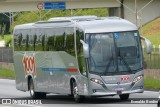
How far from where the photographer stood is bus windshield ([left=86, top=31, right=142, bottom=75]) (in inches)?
963

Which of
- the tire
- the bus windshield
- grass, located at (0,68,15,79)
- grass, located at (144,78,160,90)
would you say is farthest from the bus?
grass, located at (0,68,15,79)

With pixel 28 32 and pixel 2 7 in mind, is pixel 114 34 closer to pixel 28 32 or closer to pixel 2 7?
pixel 28 32

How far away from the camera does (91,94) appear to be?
24.4 metres

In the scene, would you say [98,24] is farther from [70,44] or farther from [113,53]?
[70,44]

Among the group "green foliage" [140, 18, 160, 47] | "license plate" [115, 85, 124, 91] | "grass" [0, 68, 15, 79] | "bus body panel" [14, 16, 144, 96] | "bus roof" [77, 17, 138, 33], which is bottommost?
"grass" [0, 68, 15, 79]

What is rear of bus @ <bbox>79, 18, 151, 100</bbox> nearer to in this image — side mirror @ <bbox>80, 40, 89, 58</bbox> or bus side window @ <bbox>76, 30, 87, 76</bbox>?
side mirror @ <bbox>80, 40, 89, 58</bbox>

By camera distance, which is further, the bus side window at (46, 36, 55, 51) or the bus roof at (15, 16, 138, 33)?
the bus side window at (46, 36, 55, 51)

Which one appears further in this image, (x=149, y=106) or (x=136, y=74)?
(x=136, y=74)

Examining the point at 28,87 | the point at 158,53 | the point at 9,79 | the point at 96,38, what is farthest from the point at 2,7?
the point at 96,38

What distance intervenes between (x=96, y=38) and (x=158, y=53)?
17.6m

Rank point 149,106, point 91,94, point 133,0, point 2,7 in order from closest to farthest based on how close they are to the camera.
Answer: point 149,106, point 91,94, point 2,7, point 133,0

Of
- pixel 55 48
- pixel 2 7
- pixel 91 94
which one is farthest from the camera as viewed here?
pixel 2 7

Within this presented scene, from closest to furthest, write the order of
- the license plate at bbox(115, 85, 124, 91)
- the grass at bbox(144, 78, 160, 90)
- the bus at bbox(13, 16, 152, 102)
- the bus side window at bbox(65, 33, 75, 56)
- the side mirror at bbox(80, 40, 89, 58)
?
the side mirror at bbox(80, 40, 89, 58) < the license plate at bbox(115, 85, 124, 91) < the bus at bbox(13, 16, 152, 102) < the bus side window at bbox(65, 33, 75, 56) < the grass at bbox(144, 78, 160, 90)

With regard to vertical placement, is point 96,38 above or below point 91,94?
above
